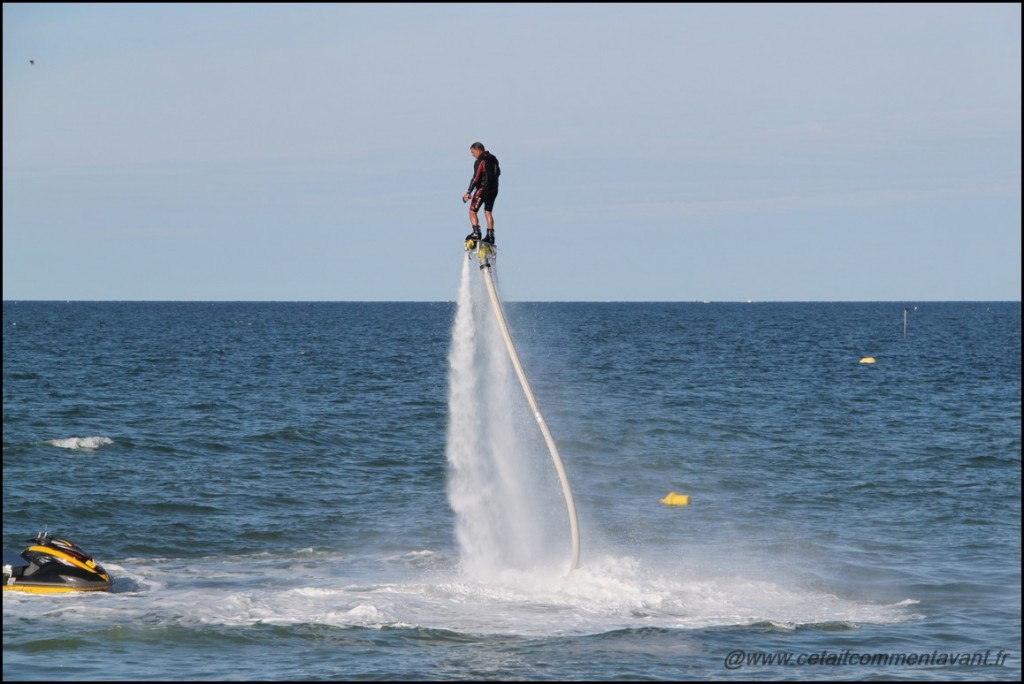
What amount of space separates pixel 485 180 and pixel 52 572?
15.3 m

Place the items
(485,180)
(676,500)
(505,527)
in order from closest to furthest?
(485,180)
(505,527)
(676,500)

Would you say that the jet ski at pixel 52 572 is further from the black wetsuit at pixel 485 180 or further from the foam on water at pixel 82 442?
the foam on water at pixel 82 442

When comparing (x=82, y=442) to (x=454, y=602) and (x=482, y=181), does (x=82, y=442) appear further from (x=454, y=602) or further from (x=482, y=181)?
(x=482, y=181)

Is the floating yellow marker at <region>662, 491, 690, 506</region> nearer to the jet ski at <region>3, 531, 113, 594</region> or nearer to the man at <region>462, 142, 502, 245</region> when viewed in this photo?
the jet ski at <region>3, 531, 113, 594</region>

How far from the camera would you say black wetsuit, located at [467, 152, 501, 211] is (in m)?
23.5

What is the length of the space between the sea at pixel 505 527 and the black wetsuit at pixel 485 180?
136 inches

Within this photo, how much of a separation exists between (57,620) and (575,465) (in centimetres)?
2925

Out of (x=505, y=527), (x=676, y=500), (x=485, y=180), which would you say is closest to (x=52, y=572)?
(x=505, y=527)

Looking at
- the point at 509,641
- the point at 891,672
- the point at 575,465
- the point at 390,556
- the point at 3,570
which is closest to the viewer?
the point at 891,672

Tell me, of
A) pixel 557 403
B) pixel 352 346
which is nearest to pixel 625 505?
pixel 557 403

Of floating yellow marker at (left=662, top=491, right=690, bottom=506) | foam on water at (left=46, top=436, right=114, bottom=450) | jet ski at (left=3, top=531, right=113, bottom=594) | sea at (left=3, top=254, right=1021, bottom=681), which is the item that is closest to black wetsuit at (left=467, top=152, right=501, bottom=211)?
sea at (left=3, top=254, right=1021, bottom=681)

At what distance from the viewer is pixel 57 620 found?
28906 millimetres

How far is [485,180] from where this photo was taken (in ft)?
77.6

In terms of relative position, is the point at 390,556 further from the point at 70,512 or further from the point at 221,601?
the point at 70,512
